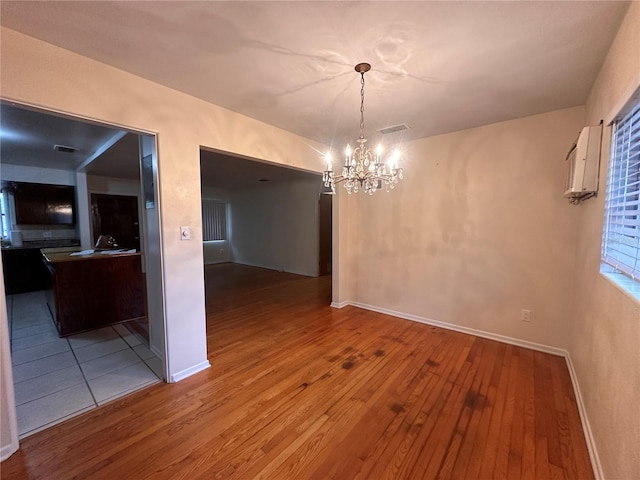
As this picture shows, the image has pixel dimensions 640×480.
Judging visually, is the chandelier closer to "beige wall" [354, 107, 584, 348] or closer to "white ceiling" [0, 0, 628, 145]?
"white ceiling" [0, 0, 628, 145]

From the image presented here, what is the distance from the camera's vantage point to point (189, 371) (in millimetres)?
2330

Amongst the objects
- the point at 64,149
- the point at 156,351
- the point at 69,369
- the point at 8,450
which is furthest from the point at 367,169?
the point at 64,149

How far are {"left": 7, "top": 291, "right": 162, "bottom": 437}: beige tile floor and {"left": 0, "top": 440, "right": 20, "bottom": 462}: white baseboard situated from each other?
0.13 metres

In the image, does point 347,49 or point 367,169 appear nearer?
point 347,49

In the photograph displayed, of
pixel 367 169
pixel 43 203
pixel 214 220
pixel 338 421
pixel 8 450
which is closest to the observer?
pixel 8 450

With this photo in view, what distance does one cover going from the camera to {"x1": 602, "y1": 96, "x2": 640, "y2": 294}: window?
1244 millimetres

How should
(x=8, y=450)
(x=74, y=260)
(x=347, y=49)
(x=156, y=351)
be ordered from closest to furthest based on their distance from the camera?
(x=8, y=450)
(x=347, y=49)
(x=156, y=351)
(x=74, y=260)

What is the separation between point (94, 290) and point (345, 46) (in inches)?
155

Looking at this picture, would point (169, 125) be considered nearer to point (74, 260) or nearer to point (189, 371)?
point (189, 371)

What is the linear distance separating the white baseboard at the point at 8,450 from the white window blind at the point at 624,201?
3.47 metres

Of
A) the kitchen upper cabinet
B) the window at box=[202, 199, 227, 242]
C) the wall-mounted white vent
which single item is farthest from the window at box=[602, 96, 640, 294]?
the window at box=[202, 199, 227, 242]

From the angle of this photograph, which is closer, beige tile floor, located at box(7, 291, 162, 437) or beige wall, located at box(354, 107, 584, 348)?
beige tile floor, located at box(7, 291, 162, 437)

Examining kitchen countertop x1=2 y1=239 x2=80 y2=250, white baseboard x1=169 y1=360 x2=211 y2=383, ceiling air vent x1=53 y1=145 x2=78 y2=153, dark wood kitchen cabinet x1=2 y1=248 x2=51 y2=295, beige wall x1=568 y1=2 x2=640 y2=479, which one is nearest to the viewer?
beige wall x1=568 y1=2 x2=640 y2=479

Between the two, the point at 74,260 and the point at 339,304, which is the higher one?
the point at 74,260
